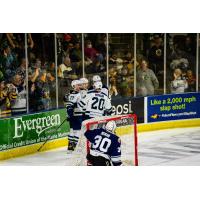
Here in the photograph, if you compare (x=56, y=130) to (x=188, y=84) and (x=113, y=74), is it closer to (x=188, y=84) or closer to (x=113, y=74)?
(x=113, y=74)

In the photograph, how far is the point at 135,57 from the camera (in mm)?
8992

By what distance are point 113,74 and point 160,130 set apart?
2.92ft

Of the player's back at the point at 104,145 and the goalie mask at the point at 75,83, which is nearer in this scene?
the player's back at the point at 104,145

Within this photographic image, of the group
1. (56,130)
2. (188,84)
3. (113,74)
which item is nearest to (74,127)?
(56,130)

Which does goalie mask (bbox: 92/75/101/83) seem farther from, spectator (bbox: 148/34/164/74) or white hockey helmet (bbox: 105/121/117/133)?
spectator (bbox: 148/34/164/74)

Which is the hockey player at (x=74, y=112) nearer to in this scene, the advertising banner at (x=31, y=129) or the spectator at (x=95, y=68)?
the advertising banner at (x=31, y=129)

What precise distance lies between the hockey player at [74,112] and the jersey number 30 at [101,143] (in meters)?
0.27

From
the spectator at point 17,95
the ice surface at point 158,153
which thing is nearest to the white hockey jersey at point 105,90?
the ice surface at point 158,153

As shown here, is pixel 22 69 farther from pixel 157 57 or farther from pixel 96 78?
pixel 157 57

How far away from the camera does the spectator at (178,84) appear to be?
9.04m

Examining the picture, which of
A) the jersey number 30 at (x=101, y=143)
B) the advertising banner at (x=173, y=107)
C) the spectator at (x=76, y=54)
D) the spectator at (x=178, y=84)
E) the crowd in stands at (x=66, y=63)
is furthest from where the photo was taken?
the spectator at (x=178, y=84)

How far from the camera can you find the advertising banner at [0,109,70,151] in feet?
28.8

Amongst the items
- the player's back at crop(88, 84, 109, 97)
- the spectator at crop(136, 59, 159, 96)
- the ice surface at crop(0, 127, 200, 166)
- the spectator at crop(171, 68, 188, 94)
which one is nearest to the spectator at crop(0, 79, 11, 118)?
the ice surface at crop(0, 127, 200, 166)

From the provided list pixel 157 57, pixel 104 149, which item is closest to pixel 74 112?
pixel 104 149
